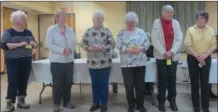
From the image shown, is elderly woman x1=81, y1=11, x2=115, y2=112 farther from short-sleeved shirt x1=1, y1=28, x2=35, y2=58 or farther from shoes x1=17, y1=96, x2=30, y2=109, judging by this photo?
shoes x1=17, y1=96, x2=30, y2=109

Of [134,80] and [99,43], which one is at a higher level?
[99,43]

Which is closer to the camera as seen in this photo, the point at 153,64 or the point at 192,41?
the point at 192,41

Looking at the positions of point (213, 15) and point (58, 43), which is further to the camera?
point (213, 15)

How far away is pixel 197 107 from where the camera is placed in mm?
2947

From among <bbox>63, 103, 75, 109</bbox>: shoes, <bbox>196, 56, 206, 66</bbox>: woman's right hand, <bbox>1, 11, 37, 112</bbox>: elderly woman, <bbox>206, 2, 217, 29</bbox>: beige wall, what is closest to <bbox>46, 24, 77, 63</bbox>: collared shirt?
<bbox>1, 11, 37, 112</bbox>: elderly woman

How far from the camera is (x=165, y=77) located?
2.98m

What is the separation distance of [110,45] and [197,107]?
4.06 ft

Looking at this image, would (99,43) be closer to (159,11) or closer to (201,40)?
(201,40)

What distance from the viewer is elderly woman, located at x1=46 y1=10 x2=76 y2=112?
2.96 m

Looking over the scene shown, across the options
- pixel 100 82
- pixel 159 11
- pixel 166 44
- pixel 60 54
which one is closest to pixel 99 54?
pixel 100 82

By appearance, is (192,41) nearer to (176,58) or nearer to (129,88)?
(176,58)

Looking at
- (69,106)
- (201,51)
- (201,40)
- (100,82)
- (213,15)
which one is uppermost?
(213,15)

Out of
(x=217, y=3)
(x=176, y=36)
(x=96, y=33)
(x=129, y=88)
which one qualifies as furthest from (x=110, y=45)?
(x=217, y=3)

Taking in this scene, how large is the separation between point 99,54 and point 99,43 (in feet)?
0.42
